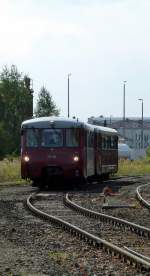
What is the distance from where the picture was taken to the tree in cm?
13188

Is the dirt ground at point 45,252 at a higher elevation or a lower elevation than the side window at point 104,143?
lower

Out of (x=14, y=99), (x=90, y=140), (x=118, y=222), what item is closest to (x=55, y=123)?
(x=90, y=140)

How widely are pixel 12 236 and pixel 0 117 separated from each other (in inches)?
4251

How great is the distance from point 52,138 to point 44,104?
107 m

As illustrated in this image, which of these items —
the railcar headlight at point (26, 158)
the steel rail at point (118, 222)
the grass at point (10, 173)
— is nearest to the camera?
the steel rail at point (118, 222)

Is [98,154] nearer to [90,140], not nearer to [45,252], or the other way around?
[90,140]

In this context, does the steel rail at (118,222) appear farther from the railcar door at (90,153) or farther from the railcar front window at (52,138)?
the railcar door at (90,153)

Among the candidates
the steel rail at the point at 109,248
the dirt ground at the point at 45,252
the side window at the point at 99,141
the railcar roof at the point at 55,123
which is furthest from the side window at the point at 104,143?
the steel rail at the point at 109,248

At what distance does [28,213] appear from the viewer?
1827cm

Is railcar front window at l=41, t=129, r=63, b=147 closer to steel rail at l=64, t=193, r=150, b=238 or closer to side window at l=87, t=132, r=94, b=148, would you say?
side window at l=87, t=132, r=94, b=148

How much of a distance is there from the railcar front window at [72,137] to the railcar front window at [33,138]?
1.19 m

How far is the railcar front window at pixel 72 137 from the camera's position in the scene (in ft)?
93.0

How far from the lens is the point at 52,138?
28672 mm

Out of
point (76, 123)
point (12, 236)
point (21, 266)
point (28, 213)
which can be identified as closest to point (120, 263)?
point (21, 266)
